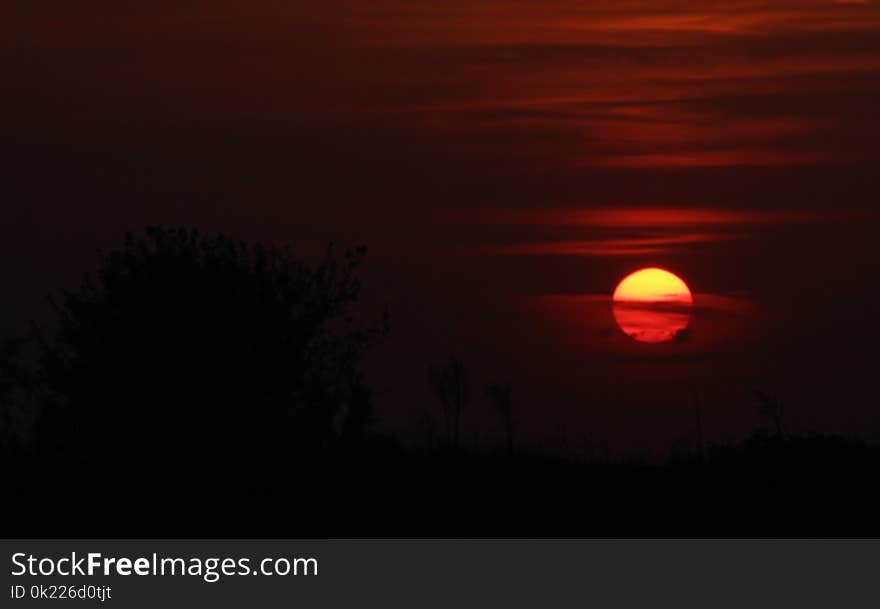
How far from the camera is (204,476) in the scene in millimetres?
40656

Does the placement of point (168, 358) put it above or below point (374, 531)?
above

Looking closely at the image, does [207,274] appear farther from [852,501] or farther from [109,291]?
[852,501]

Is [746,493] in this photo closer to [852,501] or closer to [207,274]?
[852,501]

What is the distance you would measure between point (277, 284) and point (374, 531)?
200 inches

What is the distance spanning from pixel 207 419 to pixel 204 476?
3.44 ft

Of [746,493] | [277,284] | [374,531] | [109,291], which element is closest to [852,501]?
[746,493]

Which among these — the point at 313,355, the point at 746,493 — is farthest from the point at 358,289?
the point at 746,493

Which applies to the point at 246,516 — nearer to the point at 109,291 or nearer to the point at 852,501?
the point at 109,291

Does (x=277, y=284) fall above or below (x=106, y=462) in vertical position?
above

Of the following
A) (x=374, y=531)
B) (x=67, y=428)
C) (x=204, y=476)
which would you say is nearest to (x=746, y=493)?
(x=374, y=531)

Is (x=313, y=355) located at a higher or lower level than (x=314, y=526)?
higher

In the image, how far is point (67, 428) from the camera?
4128 cm

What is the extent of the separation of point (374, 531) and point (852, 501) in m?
9.01

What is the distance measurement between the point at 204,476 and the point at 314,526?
221 cm
